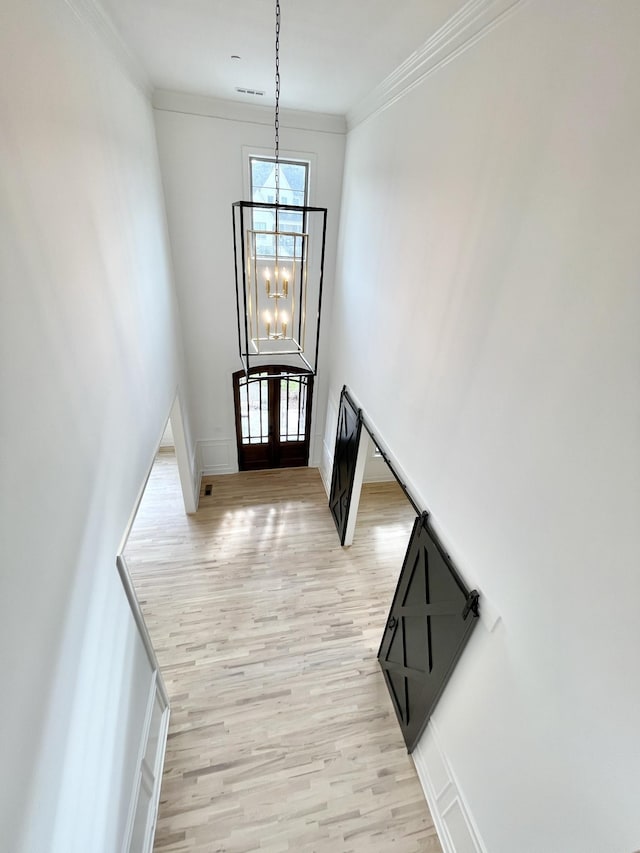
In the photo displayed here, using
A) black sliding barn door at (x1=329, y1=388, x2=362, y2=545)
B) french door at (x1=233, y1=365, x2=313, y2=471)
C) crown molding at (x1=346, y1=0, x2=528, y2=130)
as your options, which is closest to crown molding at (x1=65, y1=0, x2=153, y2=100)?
crown molding at (x1=346, y1=0, x2=528, y2=130)

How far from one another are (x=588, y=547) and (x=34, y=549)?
88.4 inches

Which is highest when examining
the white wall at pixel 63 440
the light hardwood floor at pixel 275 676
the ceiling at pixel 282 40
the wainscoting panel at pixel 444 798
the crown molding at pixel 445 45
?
the ceiling at pixel 282 40

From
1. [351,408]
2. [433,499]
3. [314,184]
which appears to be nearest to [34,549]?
[433,499]

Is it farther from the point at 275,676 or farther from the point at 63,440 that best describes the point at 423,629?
the point at 63,440

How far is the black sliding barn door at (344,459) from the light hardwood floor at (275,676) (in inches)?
14.1

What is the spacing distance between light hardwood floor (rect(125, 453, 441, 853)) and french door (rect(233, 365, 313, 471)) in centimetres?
94

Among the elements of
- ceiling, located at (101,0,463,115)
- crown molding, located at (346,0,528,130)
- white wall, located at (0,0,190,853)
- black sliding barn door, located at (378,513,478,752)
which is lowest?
black sliding barn door, located at (378,513,478,752)

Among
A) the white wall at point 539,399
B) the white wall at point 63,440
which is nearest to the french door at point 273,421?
the white wall at point 63,440

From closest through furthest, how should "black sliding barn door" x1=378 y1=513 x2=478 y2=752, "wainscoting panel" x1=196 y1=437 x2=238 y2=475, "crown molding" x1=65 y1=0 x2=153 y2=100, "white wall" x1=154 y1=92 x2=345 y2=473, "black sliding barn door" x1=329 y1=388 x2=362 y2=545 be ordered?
"crown molding" x1=65 y1=0 x2=153 y2=100, "black sliding barn door" x1=378 y1=513 x2=478 y2=752, "white wall" x1=154 y1=92 x2=345 y2=473, "black sliding barn door" x1=329 y1=388 x2=362 y2=545, "wainscoting panel" x1=196 y1=437 x2=238 y2=475

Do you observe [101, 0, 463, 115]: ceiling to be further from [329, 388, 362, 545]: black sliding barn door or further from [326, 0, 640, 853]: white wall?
[329, 388, 362, 545]: black sliding barn door

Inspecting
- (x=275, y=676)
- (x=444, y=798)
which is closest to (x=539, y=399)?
(x=444, y=798)

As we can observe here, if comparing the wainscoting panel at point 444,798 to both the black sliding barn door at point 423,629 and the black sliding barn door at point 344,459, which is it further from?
the black sliding barn door at point 344,459

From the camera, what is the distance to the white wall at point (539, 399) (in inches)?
52.2

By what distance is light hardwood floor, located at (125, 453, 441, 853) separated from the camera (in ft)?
8.98
